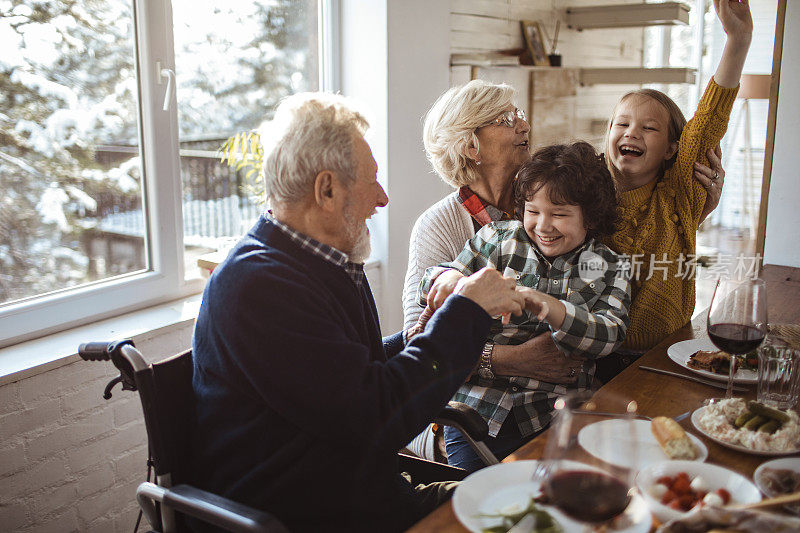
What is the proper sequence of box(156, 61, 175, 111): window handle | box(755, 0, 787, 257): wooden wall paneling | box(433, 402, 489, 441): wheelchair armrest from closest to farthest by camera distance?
box(433, 402, 489, 441): wheelchair armrest
box(156, 61, 175, 111): window handle
box(755, 0, 787, 257): wooden wall paneling

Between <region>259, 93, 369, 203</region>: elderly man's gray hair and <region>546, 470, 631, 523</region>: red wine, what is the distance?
0.74 meters

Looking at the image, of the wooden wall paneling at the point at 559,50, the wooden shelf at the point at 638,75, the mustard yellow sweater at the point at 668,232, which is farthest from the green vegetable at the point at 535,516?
the wooden shelf at the point at 638,75

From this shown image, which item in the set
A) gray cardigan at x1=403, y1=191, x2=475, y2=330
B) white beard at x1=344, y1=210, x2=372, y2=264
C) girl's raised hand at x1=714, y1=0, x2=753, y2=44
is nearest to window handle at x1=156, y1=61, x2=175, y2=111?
gray cardigan at x1=403, y1=191, x2=475, y2=330

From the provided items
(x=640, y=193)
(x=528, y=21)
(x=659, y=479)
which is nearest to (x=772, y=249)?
(x=640, y=193)

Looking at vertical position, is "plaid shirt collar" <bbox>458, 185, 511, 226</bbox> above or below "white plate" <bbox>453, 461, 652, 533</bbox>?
above

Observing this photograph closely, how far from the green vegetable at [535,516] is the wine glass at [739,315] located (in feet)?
1.99

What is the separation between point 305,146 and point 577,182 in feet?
2.46

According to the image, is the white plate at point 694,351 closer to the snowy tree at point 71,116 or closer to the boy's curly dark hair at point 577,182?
the boy's curly dark hair at point 577,182

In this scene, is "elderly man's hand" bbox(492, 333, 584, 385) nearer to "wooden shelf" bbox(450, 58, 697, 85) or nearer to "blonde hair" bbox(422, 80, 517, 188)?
"blonde hair" bbox(422, 80, 517, 188)

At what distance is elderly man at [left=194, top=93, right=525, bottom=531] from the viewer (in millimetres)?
1251

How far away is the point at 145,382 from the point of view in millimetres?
1357

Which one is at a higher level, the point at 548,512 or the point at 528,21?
the point at 528,21

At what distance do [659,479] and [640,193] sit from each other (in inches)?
45.1

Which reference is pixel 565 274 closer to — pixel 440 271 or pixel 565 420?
pixel 440 271
